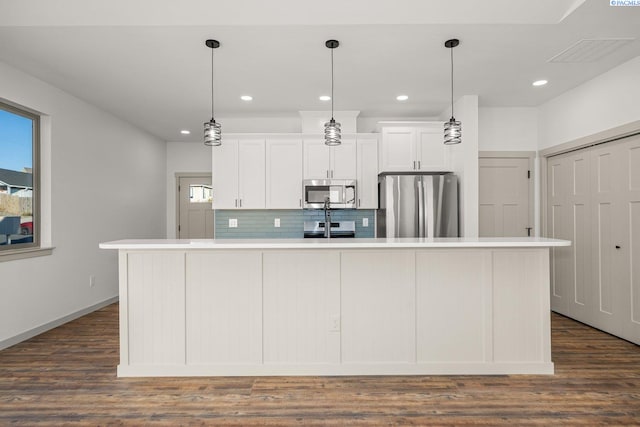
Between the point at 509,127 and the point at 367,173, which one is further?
the point at 367,173

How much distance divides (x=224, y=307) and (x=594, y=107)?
4193mm

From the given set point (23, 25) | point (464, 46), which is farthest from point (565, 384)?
point (23, 25)

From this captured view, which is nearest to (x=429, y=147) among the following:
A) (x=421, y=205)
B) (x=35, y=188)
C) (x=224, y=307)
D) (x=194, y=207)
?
(x=421, y=205)

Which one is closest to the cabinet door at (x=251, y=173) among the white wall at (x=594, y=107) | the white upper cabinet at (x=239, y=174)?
the white upper cabinet at (x=239, y=174)

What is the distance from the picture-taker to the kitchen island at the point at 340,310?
257 centimetres

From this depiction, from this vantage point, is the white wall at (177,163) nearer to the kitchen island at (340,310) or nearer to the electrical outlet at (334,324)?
the kitchen island at (340,310)

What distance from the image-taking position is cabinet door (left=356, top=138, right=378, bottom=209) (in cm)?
462

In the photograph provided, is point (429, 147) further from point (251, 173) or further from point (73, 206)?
point (73, 206)

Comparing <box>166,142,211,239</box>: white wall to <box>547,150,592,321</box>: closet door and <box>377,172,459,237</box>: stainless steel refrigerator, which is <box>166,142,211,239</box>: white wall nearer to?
<box>377,172,459,237</box>: stainless steel refrigerator

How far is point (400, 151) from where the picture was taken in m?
4.36

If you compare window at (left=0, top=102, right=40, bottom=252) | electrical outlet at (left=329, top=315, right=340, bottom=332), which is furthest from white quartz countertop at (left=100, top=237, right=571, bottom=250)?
window at (left=0, top=102, right=40, bottom=252)

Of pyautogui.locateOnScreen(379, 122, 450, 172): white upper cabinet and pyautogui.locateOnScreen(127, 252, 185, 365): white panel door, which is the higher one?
pyautogui.locateOnScreen(379, 122, 450, 172): white upper cabinet

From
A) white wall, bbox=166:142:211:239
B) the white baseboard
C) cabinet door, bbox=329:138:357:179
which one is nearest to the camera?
the white baseboard

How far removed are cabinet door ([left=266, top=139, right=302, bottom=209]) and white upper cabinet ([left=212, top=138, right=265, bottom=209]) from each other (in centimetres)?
10
